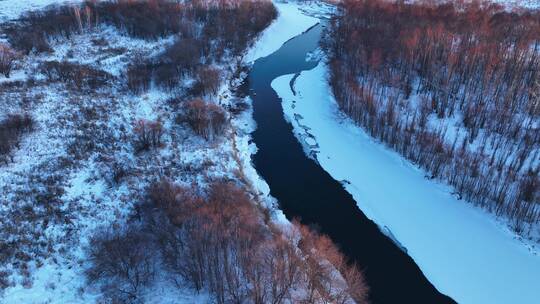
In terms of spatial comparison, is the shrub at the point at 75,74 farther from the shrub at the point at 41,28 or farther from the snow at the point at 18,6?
the snow at the point at 18,6

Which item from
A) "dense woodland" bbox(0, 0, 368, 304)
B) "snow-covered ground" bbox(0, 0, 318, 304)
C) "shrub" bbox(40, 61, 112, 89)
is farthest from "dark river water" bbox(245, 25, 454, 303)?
"shrub" bbox(40, 61, 112, 89)

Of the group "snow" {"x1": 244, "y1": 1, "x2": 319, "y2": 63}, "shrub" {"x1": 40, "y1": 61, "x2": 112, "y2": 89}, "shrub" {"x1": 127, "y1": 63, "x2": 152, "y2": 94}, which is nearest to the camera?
"shrub" {"x1": 40, "y1": 61, "x2": 112, "y2": 89}

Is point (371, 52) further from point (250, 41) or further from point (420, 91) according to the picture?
point (250, 41)

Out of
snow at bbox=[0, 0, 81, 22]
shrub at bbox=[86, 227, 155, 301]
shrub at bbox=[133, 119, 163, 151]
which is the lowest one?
shrub at bbox=[86, 227, 155, 301]

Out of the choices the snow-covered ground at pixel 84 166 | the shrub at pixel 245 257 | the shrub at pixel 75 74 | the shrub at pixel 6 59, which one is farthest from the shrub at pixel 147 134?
the shrub at pixel 6 59

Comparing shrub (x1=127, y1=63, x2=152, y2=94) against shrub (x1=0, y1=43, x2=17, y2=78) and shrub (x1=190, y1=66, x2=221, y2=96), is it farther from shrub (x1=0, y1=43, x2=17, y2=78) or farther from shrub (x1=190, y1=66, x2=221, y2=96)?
shrub (x1=0, y1=43, x2=17, y2=78)

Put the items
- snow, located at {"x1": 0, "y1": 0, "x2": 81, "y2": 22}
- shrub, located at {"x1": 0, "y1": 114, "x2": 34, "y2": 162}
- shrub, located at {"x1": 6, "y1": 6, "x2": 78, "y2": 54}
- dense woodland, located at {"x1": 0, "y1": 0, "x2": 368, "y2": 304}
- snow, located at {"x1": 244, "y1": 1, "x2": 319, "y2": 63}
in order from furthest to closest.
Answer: snow, located at {"x1": 244, "y1": 1, "x2": 319, "y2": 63}, snow, located at {"x1": 0, "y1": 0, "x2": 81, "y2": 22}, shrub, located at {"x1": 6, "y1": 6, "x2": 78, "y2": 54}, shrub, located at {"x1": 0, "y1": 114, "x2": 34, "y2": 162}, dense woodland, located at {"x1": 0, "y1": 0, "x2": 368, "y2": 304}

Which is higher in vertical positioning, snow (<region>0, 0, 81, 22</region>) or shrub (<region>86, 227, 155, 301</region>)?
snow (<region>0, 0, 81, 22</region>)
